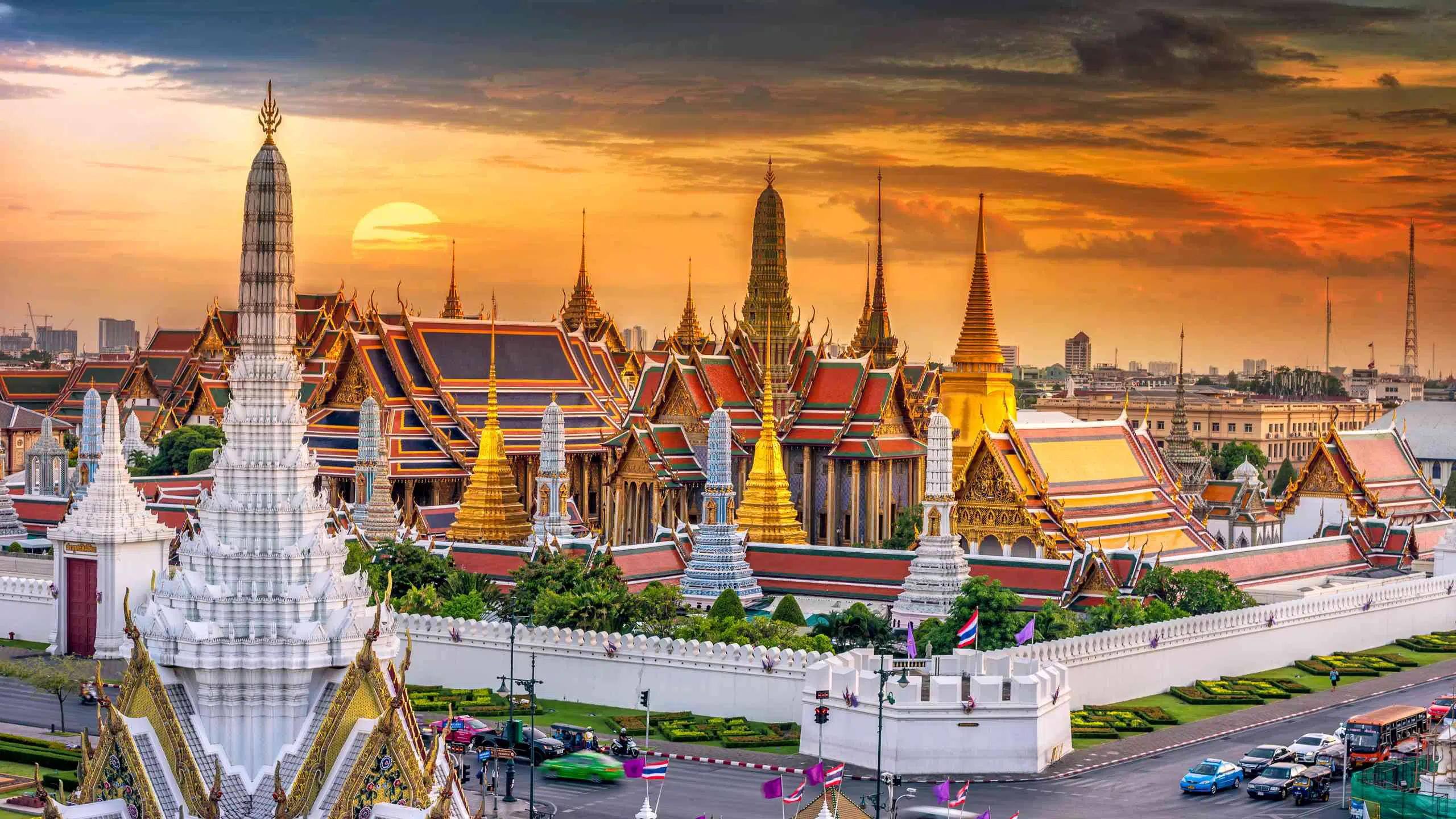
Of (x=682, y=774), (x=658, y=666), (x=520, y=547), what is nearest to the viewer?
(x=682, y=774)

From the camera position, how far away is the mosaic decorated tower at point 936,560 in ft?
164

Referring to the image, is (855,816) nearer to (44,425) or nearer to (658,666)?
(658,666)

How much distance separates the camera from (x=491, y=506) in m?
61.6

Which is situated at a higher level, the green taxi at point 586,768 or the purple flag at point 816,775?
the purple flag at point 816,775

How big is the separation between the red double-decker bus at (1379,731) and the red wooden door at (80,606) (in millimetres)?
29810

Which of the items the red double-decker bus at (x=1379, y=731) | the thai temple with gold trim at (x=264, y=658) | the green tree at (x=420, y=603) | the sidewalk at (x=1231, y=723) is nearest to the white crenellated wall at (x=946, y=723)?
the sidewalk at (x=1231, y=723)

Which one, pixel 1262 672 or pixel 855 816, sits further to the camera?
pixel 1262 672

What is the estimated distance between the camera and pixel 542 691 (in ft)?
154

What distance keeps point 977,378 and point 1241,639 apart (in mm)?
22650

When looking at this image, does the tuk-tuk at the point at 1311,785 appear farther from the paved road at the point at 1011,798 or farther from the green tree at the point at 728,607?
the green tree at the point at 728,607

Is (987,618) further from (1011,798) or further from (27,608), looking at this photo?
(27,608)

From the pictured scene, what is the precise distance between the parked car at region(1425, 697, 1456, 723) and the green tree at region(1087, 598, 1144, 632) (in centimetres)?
692

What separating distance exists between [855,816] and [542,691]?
18.3m

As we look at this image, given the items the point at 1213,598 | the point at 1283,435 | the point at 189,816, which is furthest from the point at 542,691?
the point at 1283,435
